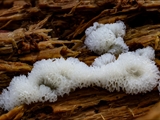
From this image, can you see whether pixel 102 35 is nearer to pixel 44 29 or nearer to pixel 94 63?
pixel 94 63

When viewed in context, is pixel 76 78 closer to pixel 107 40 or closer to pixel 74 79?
pixel 74 79

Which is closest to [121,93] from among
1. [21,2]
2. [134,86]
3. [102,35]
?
[134,86]

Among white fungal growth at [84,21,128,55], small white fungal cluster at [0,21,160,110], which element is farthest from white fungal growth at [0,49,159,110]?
white fungal growth at [84,21,128,55]

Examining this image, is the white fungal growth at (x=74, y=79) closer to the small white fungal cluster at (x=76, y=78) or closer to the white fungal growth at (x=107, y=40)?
the small white fungal cluster at (x=76, y=78)

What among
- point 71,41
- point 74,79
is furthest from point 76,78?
point 71,41

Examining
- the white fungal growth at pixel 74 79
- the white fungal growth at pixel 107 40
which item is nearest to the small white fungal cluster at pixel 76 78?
the white fungal growth at pixel 74 79

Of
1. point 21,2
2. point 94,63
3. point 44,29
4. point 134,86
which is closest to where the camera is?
point 134,86
